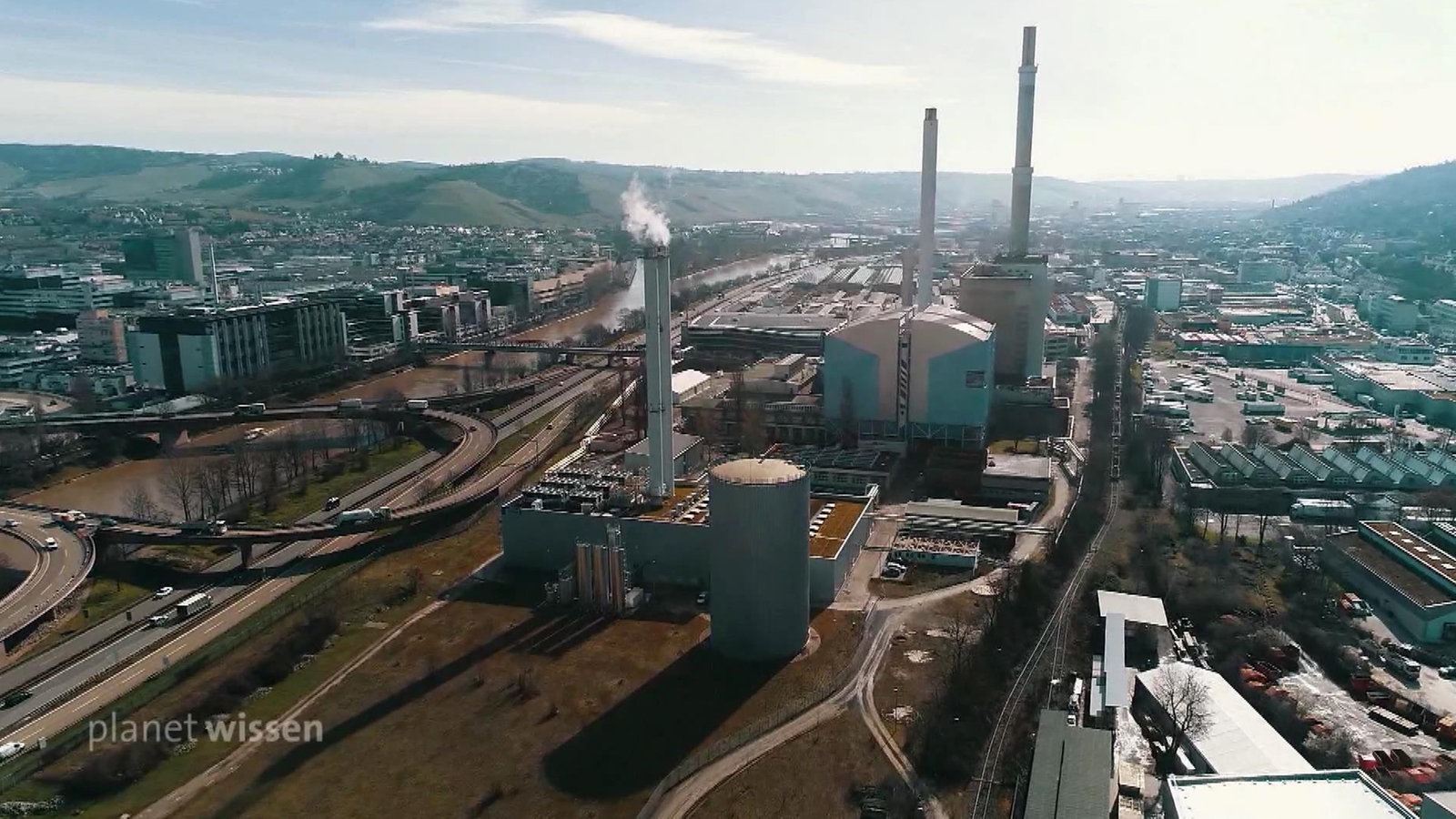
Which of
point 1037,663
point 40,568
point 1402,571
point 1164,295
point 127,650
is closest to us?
point 1037,663

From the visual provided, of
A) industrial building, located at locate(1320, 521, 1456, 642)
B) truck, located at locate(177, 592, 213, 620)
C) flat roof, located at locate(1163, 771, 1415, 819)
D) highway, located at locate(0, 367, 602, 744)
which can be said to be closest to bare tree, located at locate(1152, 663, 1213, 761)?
flat roof, located at locate(1163, 771, 1415, 819)

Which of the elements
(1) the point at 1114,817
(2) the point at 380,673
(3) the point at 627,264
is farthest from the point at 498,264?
(1) the point at 1114,817

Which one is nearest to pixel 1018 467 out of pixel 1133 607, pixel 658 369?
pixel 1133 607

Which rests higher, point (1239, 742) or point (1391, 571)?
point (1391, 571)

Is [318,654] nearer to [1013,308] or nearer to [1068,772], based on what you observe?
[1068,772]

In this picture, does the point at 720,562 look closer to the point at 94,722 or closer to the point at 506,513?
the point at 506,513

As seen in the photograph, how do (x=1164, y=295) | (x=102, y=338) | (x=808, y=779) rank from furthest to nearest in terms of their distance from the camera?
(x=1164, y=295) < (x=102, y=338) < (x=808, y=779)
